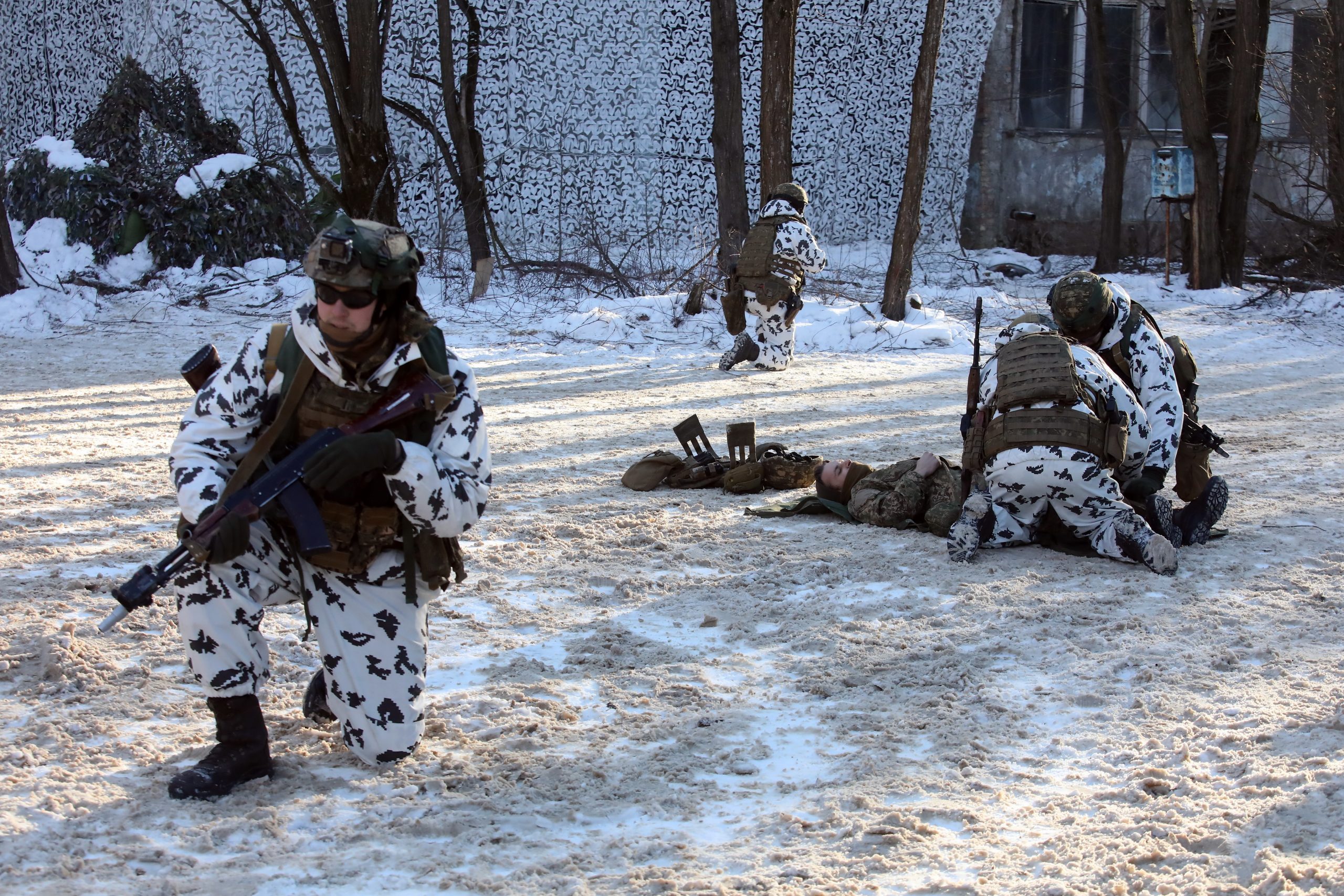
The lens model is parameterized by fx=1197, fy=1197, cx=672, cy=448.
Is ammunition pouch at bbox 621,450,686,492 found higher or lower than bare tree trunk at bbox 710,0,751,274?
lower

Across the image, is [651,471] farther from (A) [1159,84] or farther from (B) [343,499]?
(A) [1159,84]

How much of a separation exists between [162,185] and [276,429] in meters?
11.3

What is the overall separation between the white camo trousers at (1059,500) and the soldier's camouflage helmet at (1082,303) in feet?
2.14

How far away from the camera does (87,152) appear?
521 inches

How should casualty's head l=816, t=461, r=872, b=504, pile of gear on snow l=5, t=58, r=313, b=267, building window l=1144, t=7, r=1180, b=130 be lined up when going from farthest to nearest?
building window l=1144, t=7, r=1180, b=130
pile of gear on snow l=5, t=58, r=313, b=267
casualty's head l=816, t=461, r=872, b=504

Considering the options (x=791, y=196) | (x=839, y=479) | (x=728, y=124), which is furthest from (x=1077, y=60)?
(x=839, y=479)

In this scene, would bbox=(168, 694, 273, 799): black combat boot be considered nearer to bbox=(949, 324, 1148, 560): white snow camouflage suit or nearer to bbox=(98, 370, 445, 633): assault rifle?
bbox=(98, 370, 445, 633): assault rifle

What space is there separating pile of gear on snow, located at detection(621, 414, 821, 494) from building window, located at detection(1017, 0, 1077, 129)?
41.2ft

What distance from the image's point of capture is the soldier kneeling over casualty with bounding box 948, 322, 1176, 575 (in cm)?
434

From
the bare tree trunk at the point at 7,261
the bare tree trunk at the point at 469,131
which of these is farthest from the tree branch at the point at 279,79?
the bare tree trunk at the point at 7,261

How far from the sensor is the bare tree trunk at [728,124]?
11555 millimetres

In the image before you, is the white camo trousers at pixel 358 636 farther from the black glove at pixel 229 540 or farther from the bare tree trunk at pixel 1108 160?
the bare tree trunk at pixel 1108 160

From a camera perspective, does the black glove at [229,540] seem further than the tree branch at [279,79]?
No

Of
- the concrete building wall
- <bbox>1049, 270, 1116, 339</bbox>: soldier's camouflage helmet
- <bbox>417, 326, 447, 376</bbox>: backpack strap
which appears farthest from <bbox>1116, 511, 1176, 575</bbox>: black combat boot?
the concrete building wall
